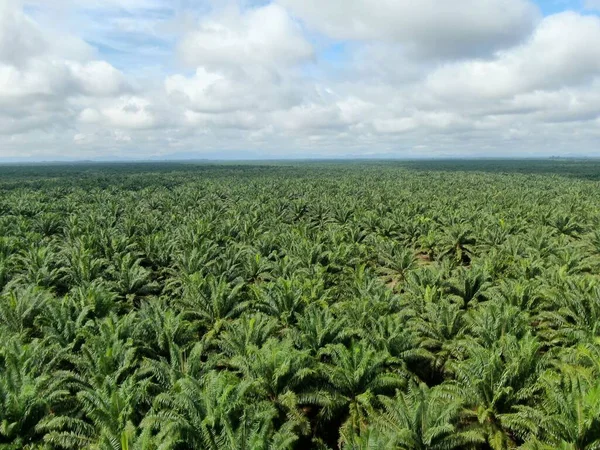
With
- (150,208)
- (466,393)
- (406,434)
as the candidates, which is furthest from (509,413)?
(150,208)

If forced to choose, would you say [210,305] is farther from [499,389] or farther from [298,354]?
[499,389]

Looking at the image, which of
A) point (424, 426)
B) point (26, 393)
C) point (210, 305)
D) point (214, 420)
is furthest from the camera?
point (210, 305)

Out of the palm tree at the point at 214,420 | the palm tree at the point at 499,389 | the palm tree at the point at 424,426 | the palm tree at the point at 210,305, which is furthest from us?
the palm tree at the point at 210,305

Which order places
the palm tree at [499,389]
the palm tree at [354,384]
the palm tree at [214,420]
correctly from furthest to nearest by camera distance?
the palm tree at [354,384] → the palm tree at [499,389] → the palm tree at [214,420]

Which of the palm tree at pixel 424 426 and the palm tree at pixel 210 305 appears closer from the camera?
the palm tree at pixel 424 426

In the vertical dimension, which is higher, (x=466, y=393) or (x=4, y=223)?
(x=4, y=223)

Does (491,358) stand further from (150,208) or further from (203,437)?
(150,208)

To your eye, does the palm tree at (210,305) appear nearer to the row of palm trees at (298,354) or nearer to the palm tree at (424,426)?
the row of palm trees at (298,354)

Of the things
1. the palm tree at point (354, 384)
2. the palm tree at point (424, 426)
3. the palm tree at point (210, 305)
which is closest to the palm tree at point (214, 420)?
the palm tree at point (354, 384)

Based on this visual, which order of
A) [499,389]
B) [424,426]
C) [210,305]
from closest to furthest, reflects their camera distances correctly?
[424,426] < [499,389] < [210,305]

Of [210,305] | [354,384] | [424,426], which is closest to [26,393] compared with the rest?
[210,305]

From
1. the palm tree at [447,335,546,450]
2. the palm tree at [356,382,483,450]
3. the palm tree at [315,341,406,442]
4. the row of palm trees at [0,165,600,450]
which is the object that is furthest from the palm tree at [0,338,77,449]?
the palm tree at [447,335,546,450]
